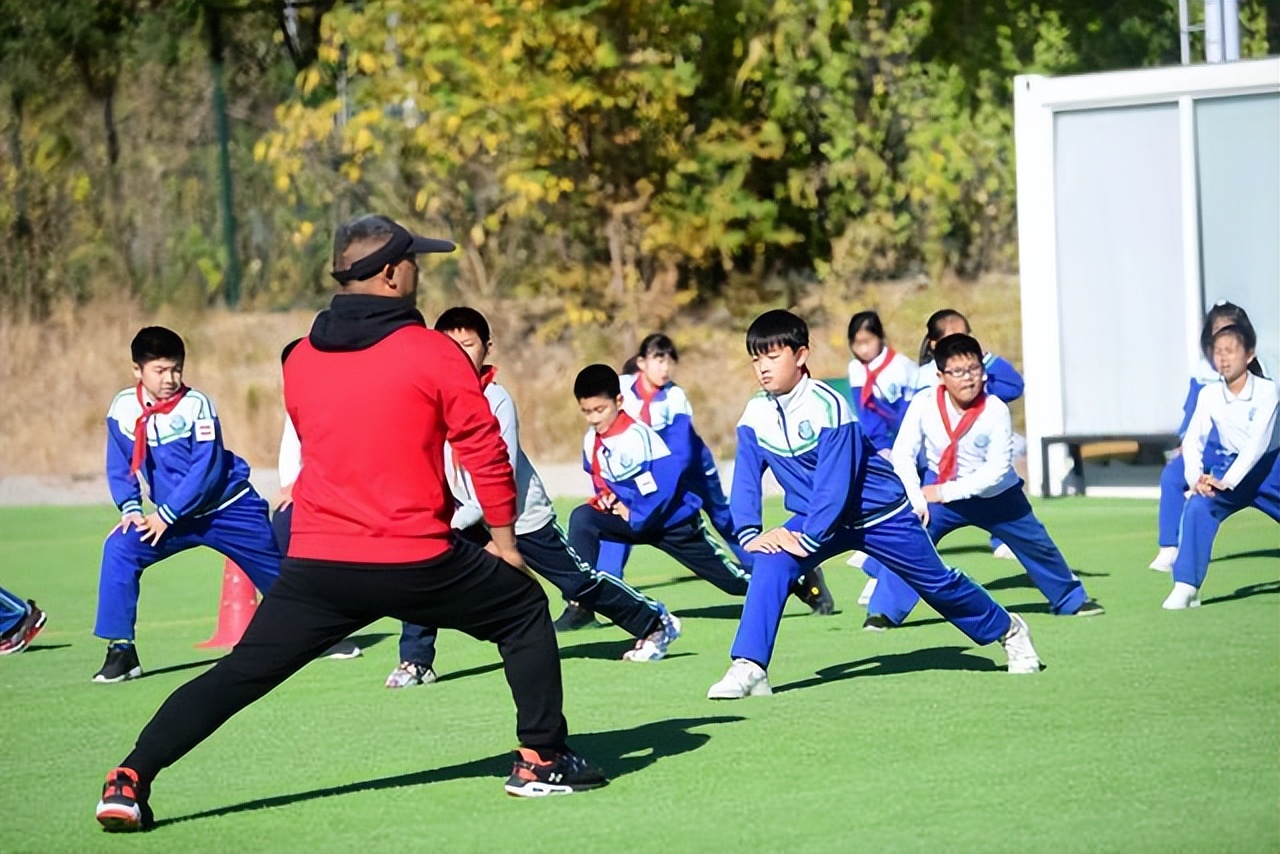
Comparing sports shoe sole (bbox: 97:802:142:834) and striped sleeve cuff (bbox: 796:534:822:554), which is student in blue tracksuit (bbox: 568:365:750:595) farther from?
sports shoe sole (bbox: 97:802:142:834)

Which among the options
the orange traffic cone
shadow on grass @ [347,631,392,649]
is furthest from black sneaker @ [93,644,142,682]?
shadow on grass @ [347,631,392,649]

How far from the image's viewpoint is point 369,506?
20.9 ft

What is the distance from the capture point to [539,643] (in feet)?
21.6

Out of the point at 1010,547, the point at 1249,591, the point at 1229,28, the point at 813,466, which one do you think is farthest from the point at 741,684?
the point at 1229,28

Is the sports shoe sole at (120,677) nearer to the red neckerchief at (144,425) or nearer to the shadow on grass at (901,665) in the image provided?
the red neckerchief at (144,425)

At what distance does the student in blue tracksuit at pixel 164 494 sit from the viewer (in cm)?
985

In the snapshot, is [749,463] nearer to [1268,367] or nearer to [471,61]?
[1268,367]

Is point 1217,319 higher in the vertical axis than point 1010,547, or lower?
higher

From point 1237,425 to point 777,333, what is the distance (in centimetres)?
347

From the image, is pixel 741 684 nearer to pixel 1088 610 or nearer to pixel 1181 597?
pixel 1088 610

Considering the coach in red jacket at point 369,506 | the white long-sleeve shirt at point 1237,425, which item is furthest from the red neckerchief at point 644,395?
the coach in red jacket at point 369,506

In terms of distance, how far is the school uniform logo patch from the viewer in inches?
391

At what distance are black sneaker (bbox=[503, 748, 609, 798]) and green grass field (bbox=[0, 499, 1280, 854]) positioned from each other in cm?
6

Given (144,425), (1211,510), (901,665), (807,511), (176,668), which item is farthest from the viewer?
(1211,510)
